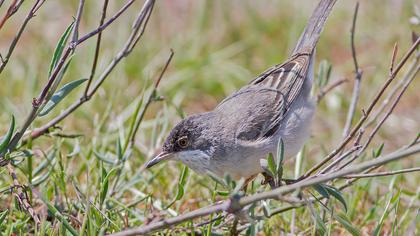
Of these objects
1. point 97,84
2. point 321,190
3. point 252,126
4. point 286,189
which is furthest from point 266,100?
point 286,189

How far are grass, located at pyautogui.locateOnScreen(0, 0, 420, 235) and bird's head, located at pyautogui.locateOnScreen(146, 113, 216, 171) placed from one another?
0.24 m

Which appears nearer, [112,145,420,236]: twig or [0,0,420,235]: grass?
[112,145,420,236]: twig

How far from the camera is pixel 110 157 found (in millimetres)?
4824

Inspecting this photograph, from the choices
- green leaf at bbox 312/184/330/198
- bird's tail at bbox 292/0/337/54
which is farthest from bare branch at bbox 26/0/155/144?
bird's tail at bbox 292/0/337/54

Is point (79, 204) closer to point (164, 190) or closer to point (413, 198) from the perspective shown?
point (164, 190)

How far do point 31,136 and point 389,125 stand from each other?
12.8 feet

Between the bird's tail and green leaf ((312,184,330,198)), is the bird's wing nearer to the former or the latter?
the bird's tail

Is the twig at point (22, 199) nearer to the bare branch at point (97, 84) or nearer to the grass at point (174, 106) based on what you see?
the grass at point (174, 106)

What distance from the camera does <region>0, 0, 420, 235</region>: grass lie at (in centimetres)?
441

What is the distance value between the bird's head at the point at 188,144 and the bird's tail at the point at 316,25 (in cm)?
129

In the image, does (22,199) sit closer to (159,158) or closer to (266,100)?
(159,158)

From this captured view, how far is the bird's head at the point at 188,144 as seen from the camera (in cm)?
472

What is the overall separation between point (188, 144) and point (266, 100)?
76 cm

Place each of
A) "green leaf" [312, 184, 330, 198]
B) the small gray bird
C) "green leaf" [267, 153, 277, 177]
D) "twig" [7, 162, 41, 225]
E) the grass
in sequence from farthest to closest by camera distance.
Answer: the small gray bird → the grass → "twig" [7, 162, 41, 225] → "green leaf" [312, 184, 330, 198] → "green leaf" [267, 153, 277, 177]
